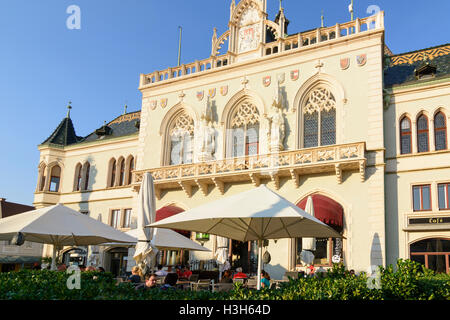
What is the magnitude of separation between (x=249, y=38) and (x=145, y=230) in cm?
1605

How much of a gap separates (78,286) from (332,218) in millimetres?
16304

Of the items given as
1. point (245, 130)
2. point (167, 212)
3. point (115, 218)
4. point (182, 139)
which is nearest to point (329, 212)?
point (245, 130)

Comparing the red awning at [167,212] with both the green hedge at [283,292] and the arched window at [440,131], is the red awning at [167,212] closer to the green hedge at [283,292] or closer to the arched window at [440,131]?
the arched window at [440,131]

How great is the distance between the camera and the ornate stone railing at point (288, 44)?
78.8 ft

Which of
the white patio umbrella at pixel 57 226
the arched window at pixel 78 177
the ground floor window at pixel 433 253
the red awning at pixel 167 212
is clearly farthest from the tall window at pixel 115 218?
the ground floor window at pixel 433 253

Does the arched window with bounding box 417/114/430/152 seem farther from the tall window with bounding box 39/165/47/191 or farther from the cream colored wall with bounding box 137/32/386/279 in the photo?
the tall window with bounding box 39/165/47/191

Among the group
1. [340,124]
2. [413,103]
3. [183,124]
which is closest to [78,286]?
[340,124]

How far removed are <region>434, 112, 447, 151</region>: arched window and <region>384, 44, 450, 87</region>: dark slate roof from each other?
243 centimetres

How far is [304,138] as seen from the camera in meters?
24.6

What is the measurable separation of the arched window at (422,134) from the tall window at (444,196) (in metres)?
2.04

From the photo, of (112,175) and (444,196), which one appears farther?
(112,175)

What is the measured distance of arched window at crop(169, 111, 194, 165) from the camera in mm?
28438

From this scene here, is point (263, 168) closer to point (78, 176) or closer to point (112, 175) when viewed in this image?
point (112, 175)

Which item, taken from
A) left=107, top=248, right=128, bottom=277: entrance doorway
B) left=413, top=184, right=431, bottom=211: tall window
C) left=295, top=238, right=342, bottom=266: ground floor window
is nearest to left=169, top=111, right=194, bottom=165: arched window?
left=107, top=248, right=128, bottom=277: entrance doorway
